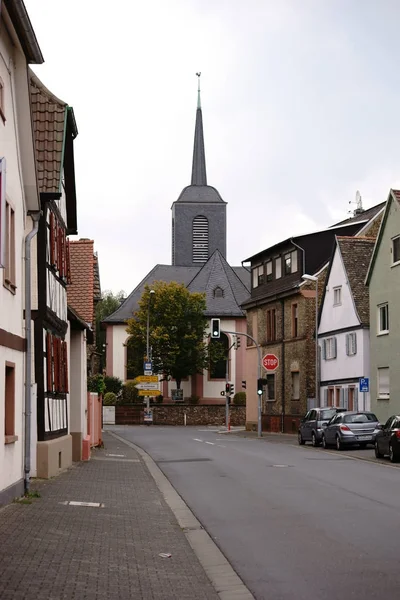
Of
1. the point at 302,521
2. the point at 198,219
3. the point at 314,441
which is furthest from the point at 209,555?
the point at 198,219

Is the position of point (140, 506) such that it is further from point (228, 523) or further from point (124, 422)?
point (124, 422)

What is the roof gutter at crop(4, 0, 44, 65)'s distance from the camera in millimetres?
14399

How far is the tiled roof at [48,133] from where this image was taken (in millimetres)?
19734

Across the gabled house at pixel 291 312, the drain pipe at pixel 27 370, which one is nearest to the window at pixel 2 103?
the drain pipe at pixel 27 370

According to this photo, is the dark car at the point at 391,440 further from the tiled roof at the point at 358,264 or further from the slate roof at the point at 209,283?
the slate roof at the point at 209,283

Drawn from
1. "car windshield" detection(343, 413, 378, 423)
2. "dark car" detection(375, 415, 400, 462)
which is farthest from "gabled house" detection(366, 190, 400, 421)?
"dark car" detection(375, 415, 400, 462)

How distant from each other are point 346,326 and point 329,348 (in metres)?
2.91

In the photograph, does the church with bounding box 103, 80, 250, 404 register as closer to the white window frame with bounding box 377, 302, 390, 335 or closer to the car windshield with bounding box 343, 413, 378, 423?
the white window frame with bounding box 377, 302, 390, 335

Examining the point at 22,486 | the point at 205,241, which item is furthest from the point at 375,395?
the point at 205,241

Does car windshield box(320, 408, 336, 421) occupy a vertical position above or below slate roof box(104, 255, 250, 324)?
below

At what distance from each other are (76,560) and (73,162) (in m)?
16.3

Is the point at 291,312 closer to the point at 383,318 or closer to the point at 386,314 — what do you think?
the point at 383,318

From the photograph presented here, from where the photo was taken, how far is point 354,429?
35.9 meters

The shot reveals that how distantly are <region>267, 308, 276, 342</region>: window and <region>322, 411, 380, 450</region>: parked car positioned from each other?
26.0m
